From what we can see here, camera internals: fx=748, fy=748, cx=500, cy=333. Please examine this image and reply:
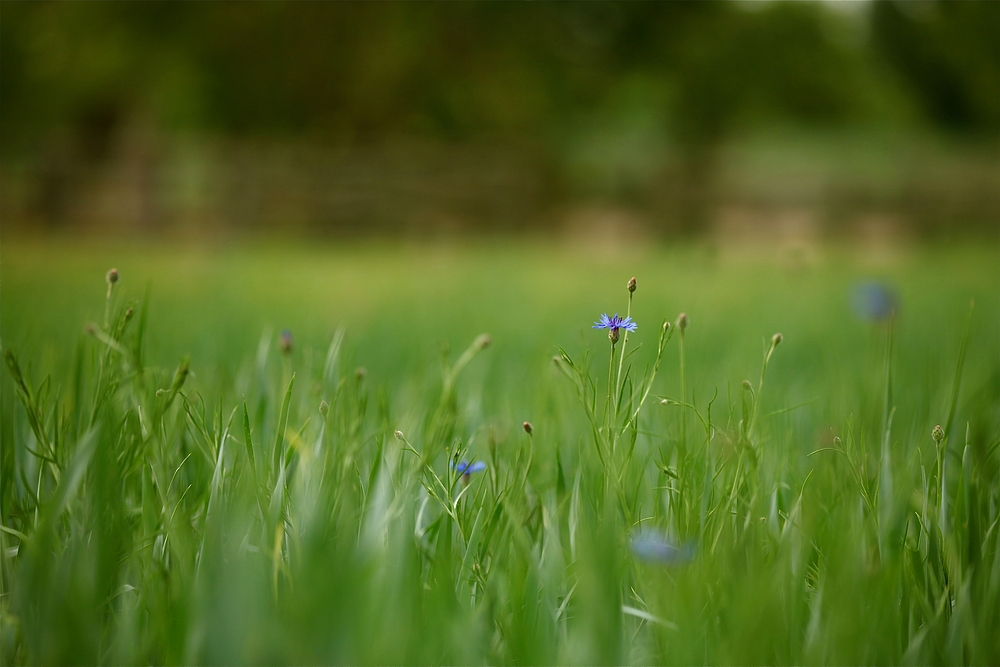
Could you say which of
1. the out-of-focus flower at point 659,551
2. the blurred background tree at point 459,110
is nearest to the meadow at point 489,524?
the out-of-focus flower at point 659,551

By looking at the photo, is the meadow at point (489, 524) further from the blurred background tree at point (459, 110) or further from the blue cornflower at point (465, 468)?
the blurred background tree at point (459, 110)

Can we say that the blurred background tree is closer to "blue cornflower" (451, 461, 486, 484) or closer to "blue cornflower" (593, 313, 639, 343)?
"blue cornflower" (451, 461, 486, 484)

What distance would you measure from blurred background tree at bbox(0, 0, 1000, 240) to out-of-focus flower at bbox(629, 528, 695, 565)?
33.1 feet

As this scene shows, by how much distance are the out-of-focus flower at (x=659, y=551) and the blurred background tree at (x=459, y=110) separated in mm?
10076

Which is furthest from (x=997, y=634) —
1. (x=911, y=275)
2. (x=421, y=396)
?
(x=911, y=275)

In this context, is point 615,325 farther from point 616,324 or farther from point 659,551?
point 659,551

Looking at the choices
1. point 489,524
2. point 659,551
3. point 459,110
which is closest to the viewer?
point 659,551

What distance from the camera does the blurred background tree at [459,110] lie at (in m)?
10.5

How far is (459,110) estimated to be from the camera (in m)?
13.2

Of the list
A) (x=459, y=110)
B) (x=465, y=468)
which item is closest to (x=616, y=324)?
(x=465, y=468)

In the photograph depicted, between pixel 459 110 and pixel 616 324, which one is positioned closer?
pixel 616 324

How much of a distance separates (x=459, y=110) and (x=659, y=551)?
1321 cm

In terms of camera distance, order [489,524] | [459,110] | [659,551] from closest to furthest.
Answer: [659,551]
[489,524]
[459,110]

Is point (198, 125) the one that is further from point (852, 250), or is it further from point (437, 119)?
point (852, 250)
